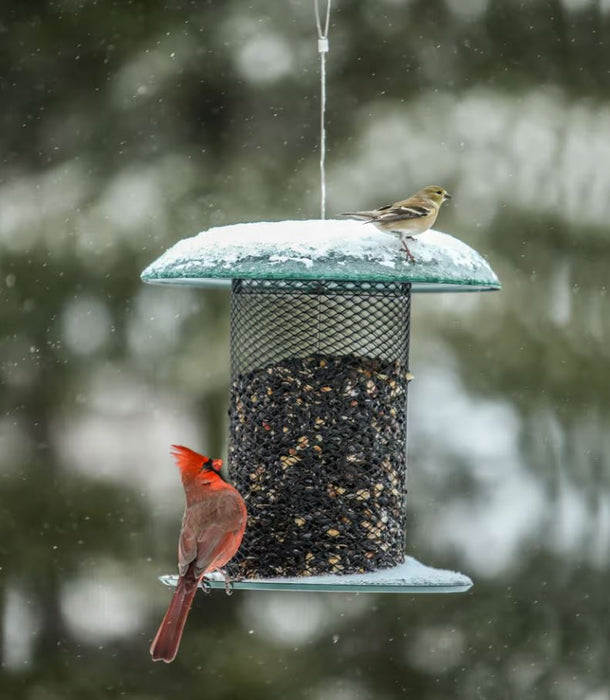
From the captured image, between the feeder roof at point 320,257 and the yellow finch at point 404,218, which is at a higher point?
the yellow finch at point 404,218

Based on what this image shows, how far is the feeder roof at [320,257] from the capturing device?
4.79 meters

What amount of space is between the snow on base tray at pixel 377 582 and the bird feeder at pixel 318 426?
16 mm

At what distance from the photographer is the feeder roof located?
15.7 ft

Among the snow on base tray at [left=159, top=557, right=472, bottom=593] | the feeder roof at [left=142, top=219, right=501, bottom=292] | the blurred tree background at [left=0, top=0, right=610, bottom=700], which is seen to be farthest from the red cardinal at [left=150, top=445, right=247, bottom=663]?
the blurred tree background at [left=0, top=0, right=610, bottom=700]

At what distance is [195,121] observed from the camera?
9578mm

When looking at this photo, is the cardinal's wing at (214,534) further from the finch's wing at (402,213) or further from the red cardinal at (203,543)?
the finch's wing at (402,213)

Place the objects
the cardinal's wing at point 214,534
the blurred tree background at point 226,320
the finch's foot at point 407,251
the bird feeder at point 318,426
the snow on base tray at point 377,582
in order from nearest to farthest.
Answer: the snow on base tray at point 377,582 < the finch's foot at point 407,251 < the cardinal's wing at point 214,534 < the bird feeder at point 318,426 < the blurred tree background at point 226,320

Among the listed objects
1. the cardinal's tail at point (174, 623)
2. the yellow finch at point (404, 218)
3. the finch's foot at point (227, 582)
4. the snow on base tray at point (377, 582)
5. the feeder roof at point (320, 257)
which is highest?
the yellow finch at point (404, 218)

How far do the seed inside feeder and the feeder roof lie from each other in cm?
64

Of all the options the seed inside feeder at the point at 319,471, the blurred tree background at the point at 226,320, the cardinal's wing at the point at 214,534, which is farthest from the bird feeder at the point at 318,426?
the blurred tree background at the point at 226,320

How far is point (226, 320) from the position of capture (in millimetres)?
9273

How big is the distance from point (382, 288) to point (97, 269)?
13.6 ft

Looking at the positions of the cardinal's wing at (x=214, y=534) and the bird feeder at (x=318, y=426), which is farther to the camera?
the bird feeder at (x=318, y=426)

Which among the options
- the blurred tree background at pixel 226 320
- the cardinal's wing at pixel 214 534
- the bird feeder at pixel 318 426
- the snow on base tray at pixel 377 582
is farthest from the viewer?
the blurred tree background at pixel 226 320
